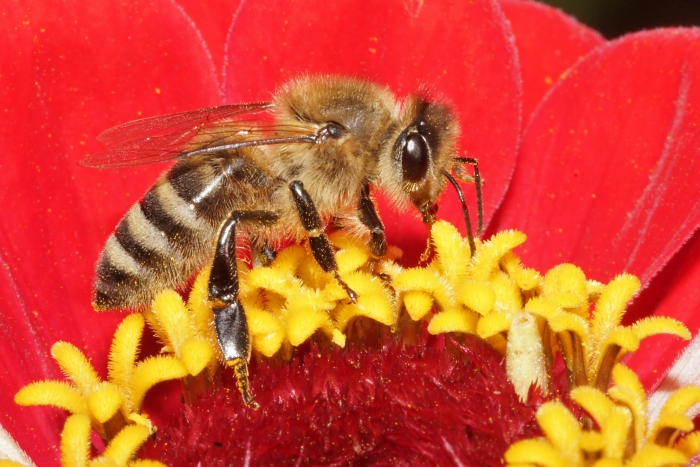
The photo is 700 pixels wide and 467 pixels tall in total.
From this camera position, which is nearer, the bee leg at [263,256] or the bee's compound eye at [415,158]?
the bee's compound eye at [415,158]

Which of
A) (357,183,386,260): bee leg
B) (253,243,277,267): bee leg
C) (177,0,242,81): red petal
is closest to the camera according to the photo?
(357,183,386,260): bee leg

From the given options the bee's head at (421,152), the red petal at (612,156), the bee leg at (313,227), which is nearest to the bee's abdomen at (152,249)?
the bee leg at (313,227)

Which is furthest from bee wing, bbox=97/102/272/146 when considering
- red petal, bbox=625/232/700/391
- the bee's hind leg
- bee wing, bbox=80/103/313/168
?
red petal, bbox=625/232/700/391

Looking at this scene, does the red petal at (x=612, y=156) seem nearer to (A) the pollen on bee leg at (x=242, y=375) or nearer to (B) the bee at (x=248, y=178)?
(B) the bee at (x=248, y=178)

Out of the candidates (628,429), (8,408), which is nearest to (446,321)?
(628,429)

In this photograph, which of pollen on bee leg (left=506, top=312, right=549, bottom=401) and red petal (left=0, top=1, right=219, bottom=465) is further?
red petal (left=0, top=1, right=219, bottom=465)

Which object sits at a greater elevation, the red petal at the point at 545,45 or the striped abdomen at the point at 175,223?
the red petal at the point at 545,45

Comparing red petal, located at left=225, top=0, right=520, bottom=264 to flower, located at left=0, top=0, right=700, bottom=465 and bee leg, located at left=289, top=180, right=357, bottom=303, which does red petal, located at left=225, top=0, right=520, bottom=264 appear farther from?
bee leg, located at left=289, top=180, right=357, bottom=303
